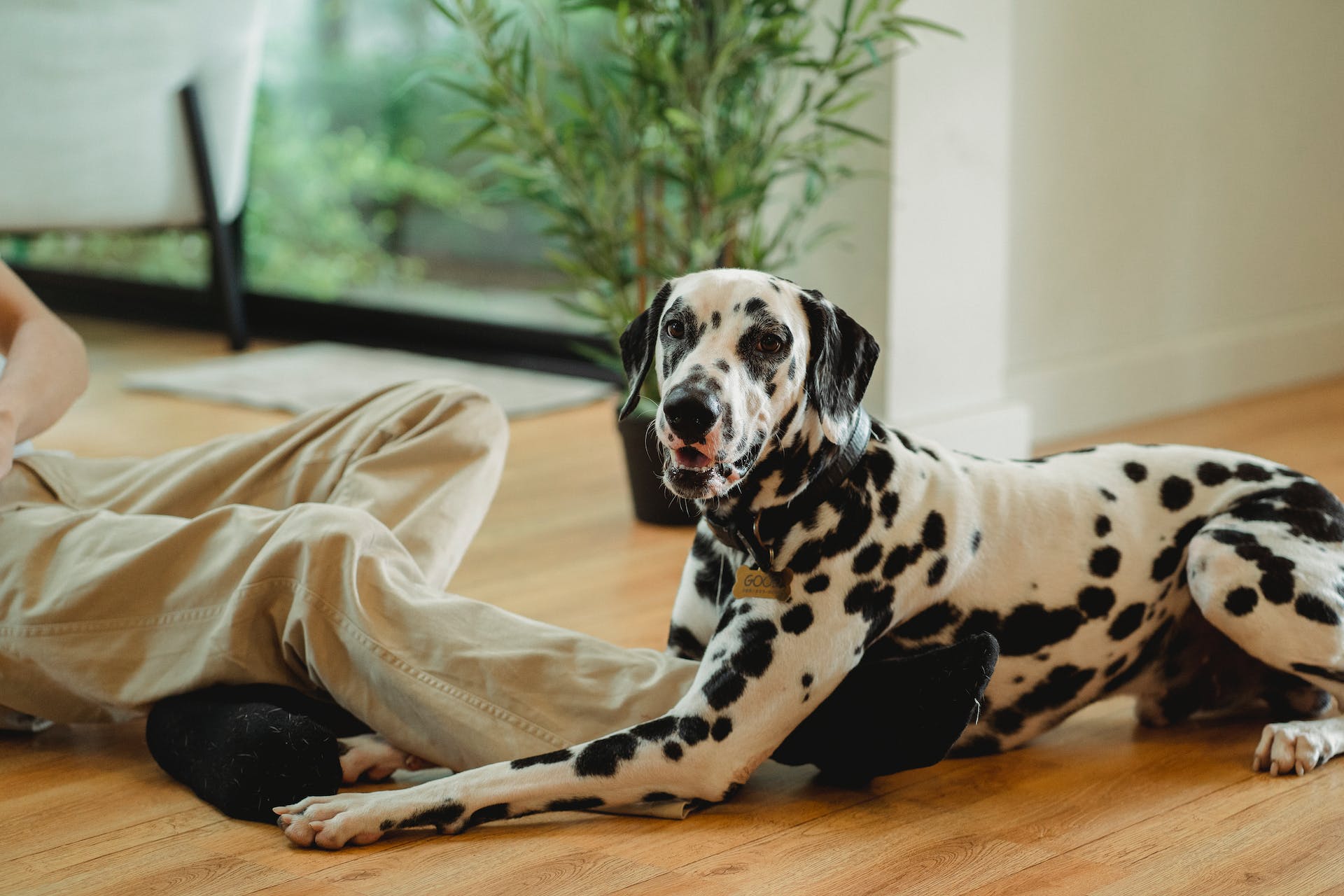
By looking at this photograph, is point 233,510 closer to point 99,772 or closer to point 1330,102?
point 99,772

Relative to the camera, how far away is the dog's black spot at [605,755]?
1.78m

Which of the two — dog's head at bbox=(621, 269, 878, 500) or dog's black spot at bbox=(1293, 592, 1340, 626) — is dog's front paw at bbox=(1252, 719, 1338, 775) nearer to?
dog's black spot at bbox=(1293, 592, 1340, 626)

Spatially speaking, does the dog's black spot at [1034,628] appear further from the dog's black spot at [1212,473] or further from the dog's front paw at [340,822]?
the dog's front paw at [340,822]

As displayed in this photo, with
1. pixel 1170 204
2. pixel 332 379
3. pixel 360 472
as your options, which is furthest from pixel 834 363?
pixel 332 379

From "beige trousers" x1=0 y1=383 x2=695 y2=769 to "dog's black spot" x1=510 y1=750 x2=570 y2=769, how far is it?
9 cm

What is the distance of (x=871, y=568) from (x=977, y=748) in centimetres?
38

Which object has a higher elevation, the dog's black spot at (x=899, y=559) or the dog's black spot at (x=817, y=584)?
the dog's black spot at (x=899, y=559)

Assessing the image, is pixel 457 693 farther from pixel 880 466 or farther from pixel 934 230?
pixel 934 230

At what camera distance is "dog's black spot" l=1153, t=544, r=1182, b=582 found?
80.0 inches

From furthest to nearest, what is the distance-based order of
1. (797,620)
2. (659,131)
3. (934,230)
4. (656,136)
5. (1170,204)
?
(1170,204) < (934,230) < (656,136) < (659,131) < (797,620)

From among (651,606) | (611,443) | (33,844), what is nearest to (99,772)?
(33,844)

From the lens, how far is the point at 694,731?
1.79 m

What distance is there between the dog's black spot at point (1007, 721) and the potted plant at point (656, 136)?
4.35ft

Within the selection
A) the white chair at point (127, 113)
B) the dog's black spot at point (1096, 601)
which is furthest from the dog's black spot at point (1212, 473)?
the white chair at point (127, 113)
